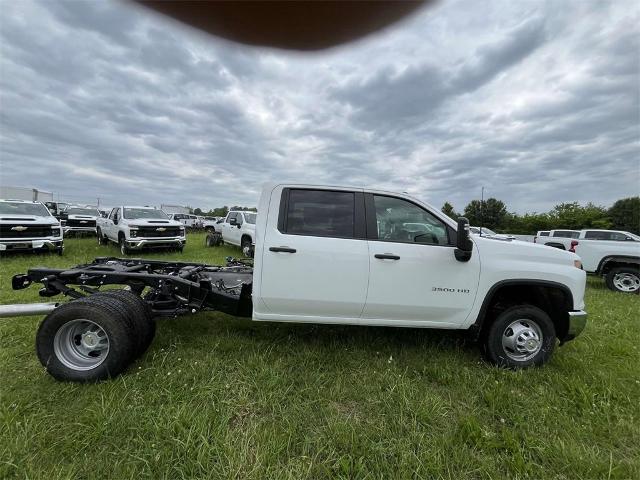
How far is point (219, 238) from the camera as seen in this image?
593 inches

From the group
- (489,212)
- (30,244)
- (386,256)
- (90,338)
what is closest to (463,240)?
(386,256)

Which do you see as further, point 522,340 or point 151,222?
point 151,222

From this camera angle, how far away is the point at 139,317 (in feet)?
10.1

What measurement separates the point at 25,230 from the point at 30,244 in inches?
19.9

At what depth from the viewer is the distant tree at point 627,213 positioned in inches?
2058

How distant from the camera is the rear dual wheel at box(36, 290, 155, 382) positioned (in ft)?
9.22

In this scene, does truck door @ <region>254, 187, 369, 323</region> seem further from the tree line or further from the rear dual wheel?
the tree line

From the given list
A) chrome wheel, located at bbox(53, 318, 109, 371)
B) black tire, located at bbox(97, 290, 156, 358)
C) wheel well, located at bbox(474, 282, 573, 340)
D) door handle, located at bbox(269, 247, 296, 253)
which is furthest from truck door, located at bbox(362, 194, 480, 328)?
chrome wheel, located at bbox(53, 318, 109, 371)

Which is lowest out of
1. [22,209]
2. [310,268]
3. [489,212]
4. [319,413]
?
[319,413]

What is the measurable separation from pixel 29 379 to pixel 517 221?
197ft

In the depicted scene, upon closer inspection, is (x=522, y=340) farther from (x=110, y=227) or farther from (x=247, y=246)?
(x=110, y=227)

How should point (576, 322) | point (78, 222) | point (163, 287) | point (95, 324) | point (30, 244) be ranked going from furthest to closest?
point (78, 222) < point (30, 244) < point (163, 287) < point (576, 322) < point (95, 324)

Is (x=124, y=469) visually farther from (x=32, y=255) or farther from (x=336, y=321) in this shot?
(x=32, y=255)

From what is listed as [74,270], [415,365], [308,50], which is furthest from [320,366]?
[308,50]
